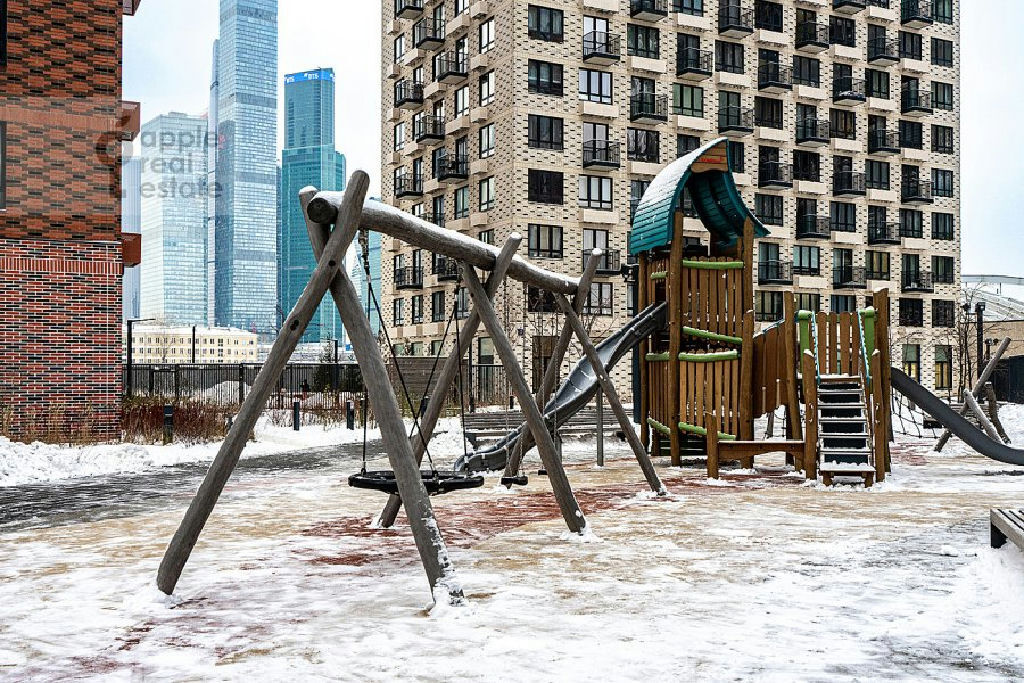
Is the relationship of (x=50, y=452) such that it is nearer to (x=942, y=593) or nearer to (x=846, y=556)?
(x=846, y=556)

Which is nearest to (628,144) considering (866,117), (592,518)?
(866,117)

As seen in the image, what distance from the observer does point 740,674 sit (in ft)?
15.1

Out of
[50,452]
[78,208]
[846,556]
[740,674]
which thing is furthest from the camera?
[78,208]

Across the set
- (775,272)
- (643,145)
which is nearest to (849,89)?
(775,272)

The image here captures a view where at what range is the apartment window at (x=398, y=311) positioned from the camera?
2259 inches

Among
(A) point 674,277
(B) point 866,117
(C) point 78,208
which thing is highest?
(B) point 866,117

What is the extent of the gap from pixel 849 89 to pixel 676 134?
44.3 feet

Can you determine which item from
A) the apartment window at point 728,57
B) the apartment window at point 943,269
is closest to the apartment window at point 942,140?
the apartment window at point 943,269

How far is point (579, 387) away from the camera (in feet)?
45.2

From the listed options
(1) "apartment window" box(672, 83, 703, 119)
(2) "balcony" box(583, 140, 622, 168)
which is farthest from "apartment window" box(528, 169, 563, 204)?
(1) "apartment window" box(672, 83, 703, 119)

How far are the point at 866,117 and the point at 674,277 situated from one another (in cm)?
4989

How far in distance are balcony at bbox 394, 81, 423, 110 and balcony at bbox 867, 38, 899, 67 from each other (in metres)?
27.9

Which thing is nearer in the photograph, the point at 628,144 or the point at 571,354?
the point at 571,354

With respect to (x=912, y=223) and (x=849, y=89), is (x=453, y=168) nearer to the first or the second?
(x=849, y=89)
